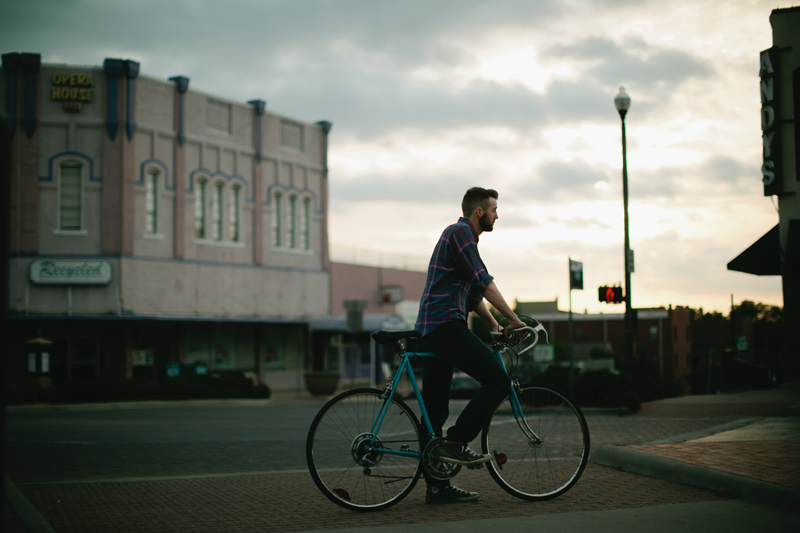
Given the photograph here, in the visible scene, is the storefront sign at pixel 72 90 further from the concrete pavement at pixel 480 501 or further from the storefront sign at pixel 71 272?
the concrete pavement at pixel 480 501

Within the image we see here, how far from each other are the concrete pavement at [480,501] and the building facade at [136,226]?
22769 mm

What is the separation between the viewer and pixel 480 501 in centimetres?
562

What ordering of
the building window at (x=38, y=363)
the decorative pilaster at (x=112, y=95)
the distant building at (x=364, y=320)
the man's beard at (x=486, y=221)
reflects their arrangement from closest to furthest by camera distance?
1. the man's beard at (x=486, y=221)
2. the building window at (x=38, y=363)
3. the decorative pilaster at (x=112, y=95)
4. the distant building at (x=364, y=320)

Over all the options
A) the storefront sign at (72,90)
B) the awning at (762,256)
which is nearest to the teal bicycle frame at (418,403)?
the awning at (762,256)

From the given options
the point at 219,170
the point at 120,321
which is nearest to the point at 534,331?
Result: the point at 120,321

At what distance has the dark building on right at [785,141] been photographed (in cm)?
1623

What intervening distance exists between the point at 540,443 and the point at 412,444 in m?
0.93

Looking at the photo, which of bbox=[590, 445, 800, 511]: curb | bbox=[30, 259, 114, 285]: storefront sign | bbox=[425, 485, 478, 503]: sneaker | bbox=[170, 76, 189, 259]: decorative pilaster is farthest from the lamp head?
bbox=[30, 259, 114, 285]: storefront sign

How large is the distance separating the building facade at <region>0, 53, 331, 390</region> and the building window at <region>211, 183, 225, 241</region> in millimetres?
64

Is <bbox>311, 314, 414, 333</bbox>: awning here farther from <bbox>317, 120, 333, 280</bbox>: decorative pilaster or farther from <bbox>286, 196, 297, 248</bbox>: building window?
<bbox>286, 196, 297, 248</bbox>: building window

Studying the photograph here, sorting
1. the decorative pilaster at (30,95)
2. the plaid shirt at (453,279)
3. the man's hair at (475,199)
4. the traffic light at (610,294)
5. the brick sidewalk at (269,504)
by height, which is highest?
the decorative pilaster at (30,95)

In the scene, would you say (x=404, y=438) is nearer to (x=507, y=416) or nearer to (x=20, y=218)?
(x=507, y=416)

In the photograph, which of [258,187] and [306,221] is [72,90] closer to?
[258,187]

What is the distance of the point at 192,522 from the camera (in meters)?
5.11
